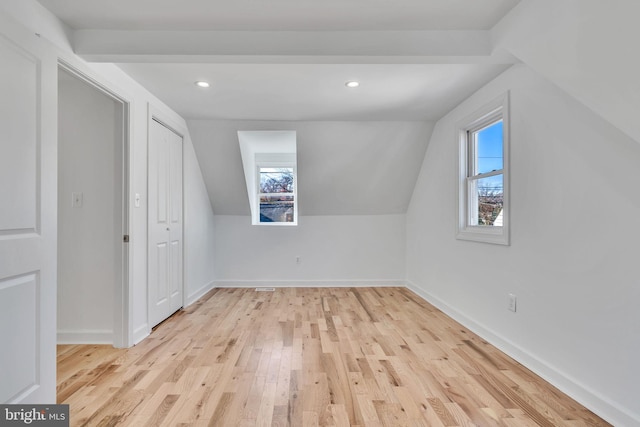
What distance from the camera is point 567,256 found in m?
1.88

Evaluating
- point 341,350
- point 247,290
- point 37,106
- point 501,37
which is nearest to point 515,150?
point 501,37

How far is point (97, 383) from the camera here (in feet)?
6.47

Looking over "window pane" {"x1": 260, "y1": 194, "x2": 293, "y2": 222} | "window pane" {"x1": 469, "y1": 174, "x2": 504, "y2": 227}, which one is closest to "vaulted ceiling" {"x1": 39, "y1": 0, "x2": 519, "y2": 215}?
"window pane" {"x1": 469, "y1": 174, "x2": 504, "y2": 227}

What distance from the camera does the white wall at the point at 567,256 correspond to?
5.12 feet

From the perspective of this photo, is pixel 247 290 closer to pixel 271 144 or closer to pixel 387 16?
pixel 271 144

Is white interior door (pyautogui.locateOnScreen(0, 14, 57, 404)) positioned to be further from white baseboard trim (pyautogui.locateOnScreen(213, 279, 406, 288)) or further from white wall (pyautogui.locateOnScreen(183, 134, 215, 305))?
white baseboard trim (pyautogui.locateOnScreen(213, 279, 406, 288))

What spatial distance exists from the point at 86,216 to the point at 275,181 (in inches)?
116

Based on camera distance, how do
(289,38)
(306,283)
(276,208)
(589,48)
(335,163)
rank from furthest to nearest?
(276,208), (306,283), (335,163), (289,38), (589,48)

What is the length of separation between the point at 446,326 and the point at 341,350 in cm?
120

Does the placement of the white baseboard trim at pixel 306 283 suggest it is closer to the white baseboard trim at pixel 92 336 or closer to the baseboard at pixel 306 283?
the baseboard at pixel 306 283

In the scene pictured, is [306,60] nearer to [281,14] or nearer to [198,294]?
[281,14]

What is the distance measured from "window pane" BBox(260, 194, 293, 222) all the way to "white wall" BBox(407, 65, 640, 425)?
3.08 m

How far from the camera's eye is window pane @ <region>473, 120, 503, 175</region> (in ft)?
9.07

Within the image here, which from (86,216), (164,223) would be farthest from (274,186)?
(86,216)
